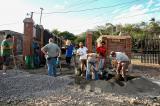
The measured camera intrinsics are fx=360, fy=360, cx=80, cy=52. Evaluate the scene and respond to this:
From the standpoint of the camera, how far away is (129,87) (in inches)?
496

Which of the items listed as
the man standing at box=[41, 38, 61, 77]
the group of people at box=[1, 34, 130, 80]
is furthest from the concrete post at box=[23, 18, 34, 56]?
the man standing at box=[41, 38, 61, 77]

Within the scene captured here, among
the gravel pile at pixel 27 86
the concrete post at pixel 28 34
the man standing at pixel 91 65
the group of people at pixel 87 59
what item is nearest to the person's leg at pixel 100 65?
the group of people at pixel 87 59

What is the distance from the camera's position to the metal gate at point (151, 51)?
24.9 m

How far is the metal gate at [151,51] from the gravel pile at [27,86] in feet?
42.8

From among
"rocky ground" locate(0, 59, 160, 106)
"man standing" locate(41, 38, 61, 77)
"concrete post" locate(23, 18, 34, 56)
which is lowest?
"rocky ground" locate(0, 59, 160, 106)

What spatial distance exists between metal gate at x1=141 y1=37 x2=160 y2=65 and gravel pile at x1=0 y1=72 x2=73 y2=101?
1304 centimetres

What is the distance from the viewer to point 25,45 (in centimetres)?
1905

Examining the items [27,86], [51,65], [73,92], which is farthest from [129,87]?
[51,65]

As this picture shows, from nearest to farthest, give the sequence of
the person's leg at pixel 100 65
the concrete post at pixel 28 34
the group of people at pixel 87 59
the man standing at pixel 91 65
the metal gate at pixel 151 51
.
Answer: the group of people at pixel 87 59 → the man standing at pixel 91 65 → the person's leg at pixel 100 65 → the concrete post at pixel 28 34 → the metal gate at pixel 151 51

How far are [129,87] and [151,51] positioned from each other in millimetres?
13195

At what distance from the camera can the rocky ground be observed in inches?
379

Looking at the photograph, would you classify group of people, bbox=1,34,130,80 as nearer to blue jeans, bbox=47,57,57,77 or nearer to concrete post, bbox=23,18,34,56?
blue jeans, bbox=47,57,57,77

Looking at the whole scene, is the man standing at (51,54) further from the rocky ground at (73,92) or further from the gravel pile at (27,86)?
the gravel pile at (27,86)

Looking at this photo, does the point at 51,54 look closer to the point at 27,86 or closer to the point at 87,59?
the point at 87,59
